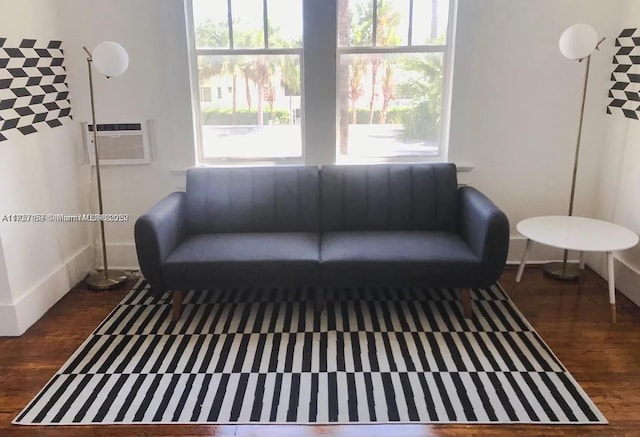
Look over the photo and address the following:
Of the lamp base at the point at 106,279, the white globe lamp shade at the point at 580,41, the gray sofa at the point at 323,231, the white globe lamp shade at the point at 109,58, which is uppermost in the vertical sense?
the white globe lamp shade at the point at 580,41

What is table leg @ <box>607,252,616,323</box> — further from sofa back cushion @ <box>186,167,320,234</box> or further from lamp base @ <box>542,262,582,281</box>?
sofa back cushion @ <box>186,167,320,234</box>

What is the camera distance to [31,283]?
3.02m

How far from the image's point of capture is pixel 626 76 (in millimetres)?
3238

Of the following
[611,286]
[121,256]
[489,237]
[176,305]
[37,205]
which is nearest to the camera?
[489,237]

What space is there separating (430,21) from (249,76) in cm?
126

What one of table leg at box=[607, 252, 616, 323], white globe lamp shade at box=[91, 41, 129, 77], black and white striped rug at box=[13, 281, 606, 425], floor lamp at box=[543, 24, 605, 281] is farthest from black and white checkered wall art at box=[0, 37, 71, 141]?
table leg at box=[607, 252, 616, 323]

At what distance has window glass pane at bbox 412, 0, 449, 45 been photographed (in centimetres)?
340

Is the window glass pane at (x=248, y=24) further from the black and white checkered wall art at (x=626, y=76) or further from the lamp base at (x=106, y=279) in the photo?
the black and white checkered wall art at (x=626, y=76)

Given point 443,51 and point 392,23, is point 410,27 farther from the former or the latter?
point 443,51

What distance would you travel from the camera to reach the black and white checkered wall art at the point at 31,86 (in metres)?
2.76

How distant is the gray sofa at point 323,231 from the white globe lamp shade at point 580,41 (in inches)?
38.5

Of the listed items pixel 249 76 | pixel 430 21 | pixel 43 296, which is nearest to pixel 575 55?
pixel 430 21

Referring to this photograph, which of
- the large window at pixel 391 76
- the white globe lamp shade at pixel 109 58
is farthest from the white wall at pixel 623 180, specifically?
the white globe lamp shade at pixel 109 58

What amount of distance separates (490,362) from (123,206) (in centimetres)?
262
